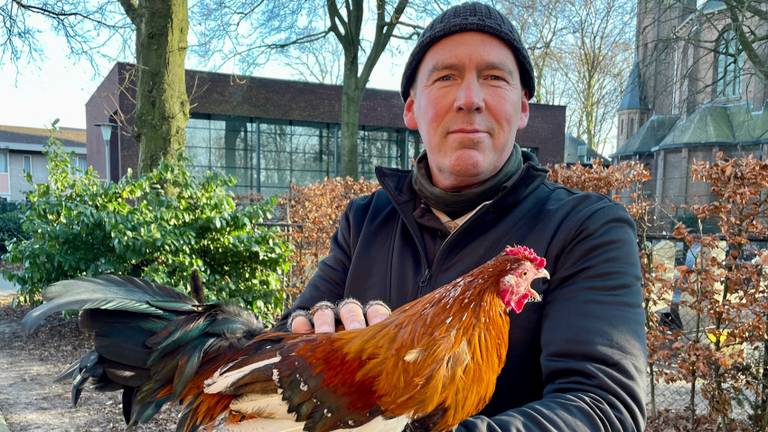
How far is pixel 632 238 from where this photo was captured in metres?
1.52

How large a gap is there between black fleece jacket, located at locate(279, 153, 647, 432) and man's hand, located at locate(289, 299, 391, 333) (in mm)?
156

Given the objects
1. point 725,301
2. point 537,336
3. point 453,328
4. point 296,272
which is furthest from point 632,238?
point 296,272

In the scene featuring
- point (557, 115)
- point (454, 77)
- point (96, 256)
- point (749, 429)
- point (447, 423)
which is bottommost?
point (749, 429)

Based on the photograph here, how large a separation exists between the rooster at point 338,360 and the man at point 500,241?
14 centimetres

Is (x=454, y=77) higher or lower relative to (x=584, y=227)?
higher

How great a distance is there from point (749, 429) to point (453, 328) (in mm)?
4075

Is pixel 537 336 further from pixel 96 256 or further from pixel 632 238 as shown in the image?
pixel 96 256

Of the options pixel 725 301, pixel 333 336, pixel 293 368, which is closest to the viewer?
pixel 293 368

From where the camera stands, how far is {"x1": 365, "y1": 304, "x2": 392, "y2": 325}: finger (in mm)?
1650

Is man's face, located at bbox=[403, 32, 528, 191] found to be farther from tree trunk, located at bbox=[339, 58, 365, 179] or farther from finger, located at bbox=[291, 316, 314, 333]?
tree trunk, located at bbox=[339, 58, 365, 179]

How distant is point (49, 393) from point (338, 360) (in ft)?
17.5

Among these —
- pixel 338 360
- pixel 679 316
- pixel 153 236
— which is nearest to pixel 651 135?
pixel 679 316

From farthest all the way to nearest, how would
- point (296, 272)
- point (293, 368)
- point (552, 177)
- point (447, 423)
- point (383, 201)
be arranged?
1. point (296, 272)
2. point (552, 177)
3. point (383, 201)
4. point (293, 368)
5. point (447, 423)

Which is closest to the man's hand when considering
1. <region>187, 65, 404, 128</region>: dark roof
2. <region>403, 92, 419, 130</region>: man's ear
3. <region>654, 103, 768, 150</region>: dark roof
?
<region>403, 92, 419, 130</region>: man's ear
